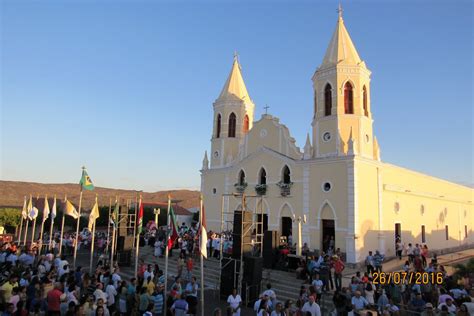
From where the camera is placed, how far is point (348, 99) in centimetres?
2503

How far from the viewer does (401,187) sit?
27.8 metres

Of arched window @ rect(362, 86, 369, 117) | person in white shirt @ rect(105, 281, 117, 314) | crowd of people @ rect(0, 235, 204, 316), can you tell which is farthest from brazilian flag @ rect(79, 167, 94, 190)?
arched window @ rect(362, 86, 369, 117)

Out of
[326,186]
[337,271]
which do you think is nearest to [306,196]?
[326,186]

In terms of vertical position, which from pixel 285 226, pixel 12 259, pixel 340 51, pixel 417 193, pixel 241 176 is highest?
pixel 340 51

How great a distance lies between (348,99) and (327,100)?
149 centimetres

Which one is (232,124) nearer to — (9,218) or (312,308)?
(9,218)

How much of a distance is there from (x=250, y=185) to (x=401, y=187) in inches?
460

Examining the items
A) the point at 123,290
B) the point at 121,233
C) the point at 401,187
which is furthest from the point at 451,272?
the point at 121,233

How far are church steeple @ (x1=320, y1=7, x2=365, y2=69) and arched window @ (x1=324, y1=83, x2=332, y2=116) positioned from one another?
1628 mm

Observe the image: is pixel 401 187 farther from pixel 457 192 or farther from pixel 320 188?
pixel 457 192

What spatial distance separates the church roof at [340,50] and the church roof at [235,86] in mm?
9935

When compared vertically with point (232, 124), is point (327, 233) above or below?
below

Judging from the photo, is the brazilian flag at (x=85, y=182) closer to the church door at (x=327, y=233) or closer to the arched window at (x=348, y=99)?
the church door at (x=327, y=233)

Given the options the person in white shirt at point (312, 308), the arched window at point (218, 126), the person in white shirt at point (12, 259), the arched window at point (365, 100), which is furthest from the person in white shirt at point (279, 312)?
the arched window at point (218, 126)
